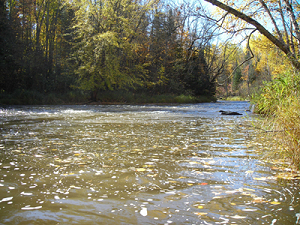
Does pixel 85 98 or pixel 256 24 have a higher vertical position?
pixel 256 24

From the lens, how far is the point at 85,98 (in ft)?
89.0

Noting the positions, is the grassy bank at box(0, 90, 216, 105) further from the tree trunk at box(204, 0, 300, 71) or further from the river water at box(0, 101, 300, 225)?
the tree trunk at box(204, 0, 300, 71)

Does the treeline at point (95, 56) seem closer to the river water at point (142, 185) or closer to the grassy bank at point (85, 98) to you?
the grassy bank at point (85, 98)

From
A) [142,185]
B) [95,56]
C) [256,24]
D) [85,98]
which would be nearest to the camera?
[142,185]

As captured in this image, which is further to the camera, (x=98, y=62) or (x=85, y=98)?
(x=85, y=98)

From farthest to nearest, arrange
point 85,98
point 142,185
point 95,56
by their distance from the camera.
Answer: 1. point 85,98
2. point 95,56
3. point 142,185

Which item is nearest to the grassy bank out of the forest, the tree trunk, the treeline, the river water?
the forest

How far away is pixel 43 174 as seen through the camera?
3996mm

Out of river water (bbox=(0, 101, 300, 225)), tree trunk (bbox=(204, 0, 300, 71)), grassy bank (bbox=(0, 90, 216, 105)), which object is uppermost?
tree trunk (bbox=(204, 0, 300, 71))

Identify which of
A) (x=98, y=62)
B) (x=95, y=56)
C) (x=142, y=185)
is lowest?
(x=142, y=185)

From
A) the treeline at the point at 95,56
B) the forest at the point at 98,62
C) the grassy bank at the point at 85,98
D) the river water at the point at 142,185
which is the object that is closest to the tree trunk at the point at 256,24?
the river water at the point at 142,185

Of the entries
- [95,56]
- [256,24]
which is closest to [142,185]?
[256,24]

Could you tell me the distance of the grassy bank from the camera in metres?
22.9

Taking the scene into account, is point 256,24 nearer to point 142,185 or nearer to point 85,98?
point 142,185
